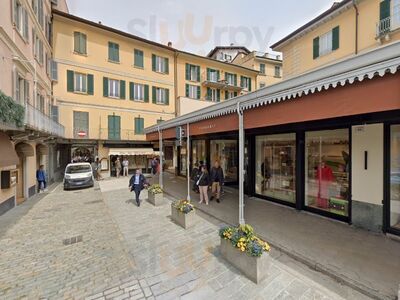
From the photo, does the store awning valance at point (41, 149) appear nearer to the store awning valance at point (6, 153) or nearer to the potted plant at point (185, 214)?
the store awning valance at point (6, 153)

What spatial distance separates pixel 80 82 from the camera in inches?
706

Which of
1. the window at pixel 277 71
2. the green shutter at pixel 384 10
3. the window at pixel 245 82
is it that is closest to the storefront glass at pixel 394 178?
the green shutter at pixel 384 10

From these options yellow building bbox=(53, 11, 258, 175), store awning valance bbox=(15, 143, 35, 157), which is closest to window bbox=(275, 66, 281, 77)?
yellow building bbox=(53, 11, 258, 175)

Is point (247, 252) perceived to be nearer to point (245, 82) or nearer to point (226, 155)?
point (226, 155)

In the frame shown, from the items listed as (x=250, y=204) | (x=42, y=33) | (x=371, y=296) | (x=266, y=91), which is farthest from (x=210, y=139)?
(x=42, y=33)

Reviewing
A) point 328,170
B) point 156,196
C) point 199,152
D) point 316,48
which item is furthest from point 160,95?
point 328,170

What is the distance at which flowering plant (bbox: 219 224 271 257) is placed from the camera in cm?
362

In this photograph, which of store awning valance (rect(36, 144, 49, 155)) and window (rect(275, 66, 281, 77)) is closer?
store awning valance (rect(36, 144, 49, 155))

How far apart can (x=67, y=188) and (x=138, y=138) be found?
852cm

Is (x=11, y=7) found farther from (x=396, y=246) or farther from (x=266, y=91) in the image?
(x=396, y=246)

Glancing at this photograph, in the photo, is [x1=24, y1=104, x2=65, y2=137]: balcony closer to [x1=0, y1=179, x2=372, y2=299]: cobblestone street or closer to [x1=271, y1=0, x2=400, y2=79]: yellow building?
[x1=0, y1=179, x2=372, y2=299]: cobblestone street

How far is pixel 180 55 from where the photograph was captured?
23328 millimetres

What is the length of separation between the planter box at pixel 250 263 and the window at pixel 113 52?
20167 millimetres

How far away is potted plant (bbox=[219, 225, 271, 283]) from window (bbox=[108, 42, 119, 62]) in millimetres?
19918
